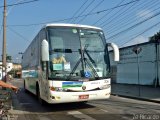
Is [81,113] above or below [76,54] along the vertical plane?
below

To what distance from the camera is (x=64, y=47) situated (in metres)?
15.6

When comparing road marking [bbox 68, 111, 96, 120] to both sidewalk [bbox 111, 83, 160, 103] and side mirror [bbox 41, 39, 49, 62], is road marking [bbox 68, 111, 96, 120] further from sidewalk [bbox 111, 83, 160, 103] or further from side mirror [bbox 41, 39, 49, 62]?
sidewalk [bbox 111, 83, 160, 103]

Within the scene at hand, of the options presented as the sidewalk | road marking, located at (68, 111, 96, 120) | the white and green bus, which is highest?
the white and green bus

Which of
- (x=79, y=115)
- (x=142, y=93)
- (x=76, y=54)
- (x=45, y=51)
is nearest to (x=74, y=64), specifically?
(x=76, y=54)

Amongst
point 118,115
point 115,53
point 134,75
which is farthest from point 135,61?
point 118,115

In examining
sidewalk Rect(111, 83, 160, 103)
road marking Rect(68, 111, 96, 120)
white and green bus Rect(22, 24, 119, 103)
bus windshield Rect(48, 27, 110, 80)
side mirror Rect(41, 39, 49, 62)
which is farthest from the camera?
sidewalk Rect(111, 83, 160, 103)

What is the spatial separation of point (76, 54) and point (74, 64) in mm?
449

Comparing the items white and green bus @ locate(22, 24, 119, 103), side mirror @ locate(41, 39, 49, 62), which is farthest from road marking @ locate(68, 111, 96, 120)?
side mirror @ locate(41, 39, 49, 62)

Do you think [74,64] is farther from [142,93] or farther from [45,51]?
[142,93]

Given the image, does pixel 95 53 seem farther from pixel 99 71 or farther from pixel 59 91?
pixel 59 91

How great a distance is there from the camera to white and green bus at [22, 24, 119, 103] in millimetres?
15125

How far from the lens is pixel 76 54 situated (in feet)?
51.4

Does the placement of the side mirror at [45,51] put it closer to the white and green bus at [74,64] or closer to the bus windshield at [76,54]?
the white and green bus at [74,64]

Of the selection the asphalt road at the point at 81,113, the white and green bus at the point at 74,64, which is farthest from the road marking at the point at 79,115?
the white and green bus at the point at 74,64
